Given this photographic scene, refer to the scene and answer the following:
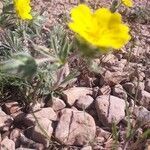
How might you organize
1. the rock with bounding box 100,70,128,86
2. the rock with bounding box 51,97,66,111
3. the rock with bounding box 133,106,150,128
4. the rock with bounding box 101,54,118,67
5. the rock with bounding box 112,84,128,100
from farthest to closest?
the rock with bounding box 101,54,118,67 < the rock with bounding box 100,70,128,86 < the rock with bounding box 112,84,128,100 < the rock with bounding box 51,97,66,111 < the rock with bounding box 133,106,150,128

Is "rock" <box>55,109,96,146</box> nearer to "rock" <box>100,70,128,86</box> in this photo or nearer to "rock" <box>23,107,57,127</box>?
"rock" <box>23,107,57,127</box>

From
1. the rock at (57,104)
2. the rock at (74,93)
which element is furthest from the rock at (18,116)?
the rock at (74,93)

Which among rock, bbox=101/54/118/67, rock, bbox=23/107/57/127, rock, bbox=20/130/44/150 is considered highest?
rock, bbox=101/54/118/67

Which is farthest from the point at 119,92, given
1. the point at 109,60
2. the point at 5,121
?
the point at 5,121

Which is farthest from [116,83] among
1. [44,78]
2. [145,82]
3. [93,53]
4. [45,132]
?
[93,53]

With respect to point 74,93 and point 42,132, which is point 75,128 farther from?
point 74,93

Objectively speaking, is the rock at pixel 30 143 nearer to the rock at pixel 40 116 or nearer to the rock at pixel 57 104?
the rock at pixel 40 116

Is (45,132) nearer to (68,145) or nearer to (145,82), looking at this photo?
(68,145)

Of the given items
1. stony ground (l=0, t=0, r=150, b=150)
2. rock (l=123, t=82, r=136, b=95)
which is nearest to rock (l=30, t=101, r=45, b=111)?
stony ground (l=0, t=0, r=150, b=150)
